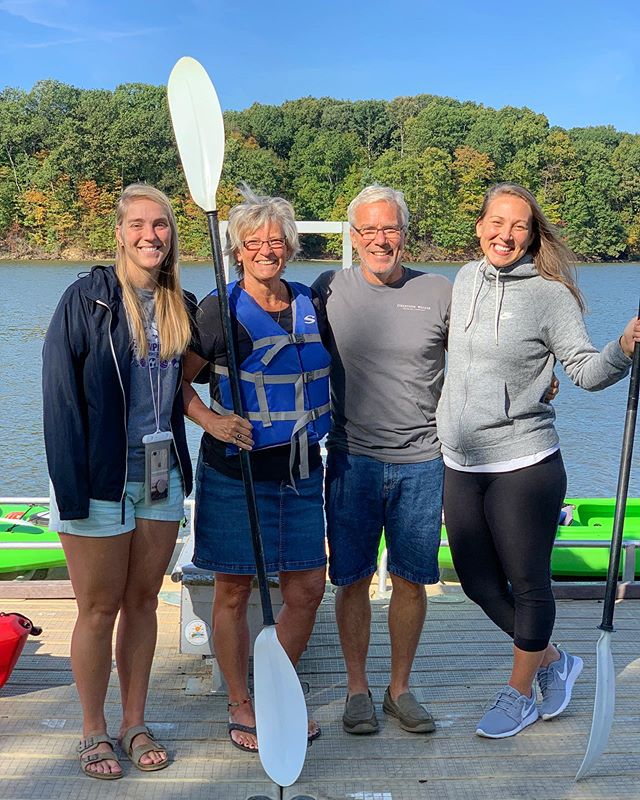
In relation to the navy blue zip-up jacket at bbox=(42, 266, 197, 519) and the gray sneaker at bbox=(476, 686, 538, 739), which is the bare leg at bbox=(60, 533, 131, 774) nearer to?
the navy blue zip-up jacket at bbox=(42, 266, 197, 519)

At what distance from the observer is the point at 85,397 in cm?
238

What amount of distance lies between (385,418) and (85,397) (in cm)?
90

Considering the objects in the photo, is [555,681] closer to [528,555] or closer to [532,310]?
[528,555]

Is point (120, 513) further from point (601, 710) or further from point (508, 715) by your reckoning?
point (601, 710)

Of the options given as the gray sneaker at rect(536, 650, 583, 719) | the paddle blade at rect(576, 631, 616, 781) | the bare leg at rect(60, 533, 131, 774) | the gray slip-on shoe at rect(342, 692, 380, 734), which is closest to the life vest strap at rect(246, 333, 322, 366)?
the bare leg at rect(60, 533, 131, 774)

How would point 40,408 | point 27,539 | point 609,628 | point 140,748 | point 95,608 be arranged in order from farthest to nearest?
point 40,408 → point 27,539 → point 609,628 → point 140,748 → point 95,608

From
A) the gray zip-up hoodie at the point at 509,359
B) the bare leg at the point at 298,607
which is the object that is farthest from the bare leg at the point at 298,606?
the gray zip-up hoodie at the point at 509,359

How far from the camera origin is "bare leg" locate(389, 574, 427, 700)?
2.90 metres

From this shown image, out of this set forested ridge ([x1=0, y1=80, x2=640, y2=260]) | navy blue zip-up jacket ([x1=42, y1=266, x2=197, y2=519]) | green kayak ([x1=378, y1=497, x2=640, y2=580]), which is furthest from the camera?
forested ridge ([x1=0, y1=80, x2=640, y2=260])

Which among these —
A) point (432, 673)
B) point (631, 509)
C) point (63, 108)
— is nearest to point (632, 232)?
point (63, 108)

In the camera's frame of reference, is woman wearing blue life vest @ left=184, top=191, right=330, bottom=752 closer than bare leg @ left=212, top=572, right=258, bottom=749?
Yes

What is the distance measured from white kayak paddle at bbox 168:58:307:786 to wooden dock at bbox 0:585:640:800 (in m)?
0.13

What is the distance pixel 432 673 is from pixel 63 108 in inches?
1725

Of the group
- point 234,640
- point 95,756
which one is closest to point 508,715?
point 234,640
